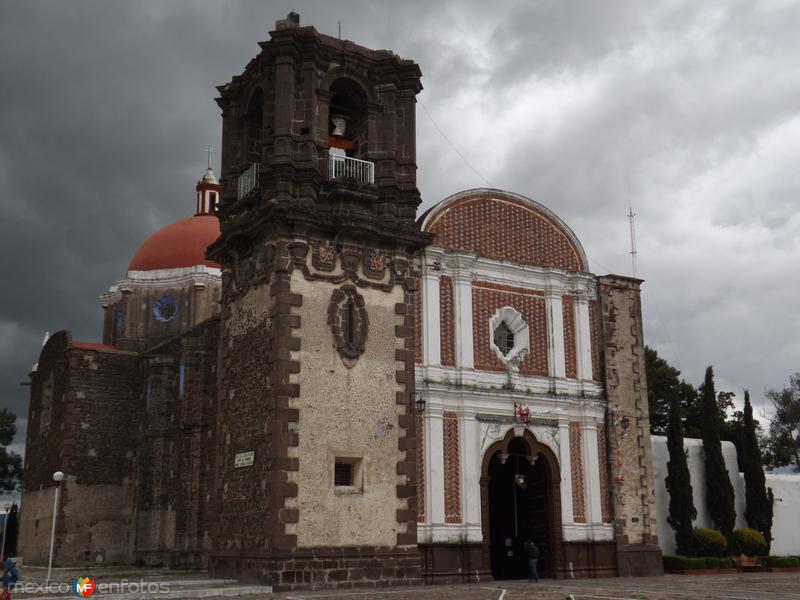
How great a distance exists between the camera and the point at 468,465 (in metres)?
22.9

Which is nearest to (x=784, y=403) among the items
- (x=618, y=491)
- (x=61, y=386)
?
(x=618, y=491)

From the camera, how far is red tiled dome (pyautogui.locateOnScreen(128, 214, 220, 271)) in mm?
39875

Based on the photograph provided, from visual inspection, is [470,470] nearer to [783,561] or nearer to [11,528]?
[783,561]

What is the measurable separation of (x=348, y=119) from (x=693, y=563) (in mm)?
16525

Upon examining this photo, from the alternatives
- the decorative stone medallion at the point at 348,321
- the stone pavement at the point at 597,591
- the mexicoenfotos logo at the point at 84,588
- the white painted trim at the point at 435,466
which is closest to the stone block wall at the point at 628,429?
the stone pavement at the point at 597,591

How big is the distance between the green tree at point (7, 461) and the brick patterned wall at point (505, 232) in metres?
39.2

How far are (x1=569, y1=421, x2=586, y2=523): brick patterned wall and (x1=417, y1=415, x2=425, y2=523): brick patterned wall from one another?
461 centimetres

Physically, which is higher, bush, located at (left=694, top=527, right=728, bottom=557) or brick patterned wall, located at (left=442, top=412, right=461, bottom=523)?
brick patterned wall, located at (left=442, top=412, right=461, bottom=523)

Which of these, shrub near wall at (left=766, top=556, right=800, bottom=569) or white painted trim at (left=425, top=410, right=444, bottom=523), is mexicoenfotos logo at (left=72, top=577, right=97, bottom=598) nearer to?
white painted trim at (left=425, top=410, right=444, bottom=523)

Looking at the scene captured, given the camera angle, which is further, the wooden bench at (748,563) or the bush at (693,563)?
the wooden bench at (748,563)

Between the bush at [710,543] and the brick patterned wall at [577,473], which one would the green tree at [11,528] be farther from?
the bush at [710,543]

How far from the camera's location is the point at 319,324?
20.9 meters

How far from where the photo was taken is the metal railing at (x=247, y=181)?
22.8 meters

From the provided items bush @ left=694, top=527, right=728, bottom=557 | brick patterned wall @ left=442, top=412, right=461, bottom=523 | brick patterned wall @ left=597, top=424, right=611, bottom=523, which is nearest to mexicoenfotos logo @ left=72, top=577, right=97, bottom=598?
brick patterned wall @ left=442, top=412, right=461, bottom=523
